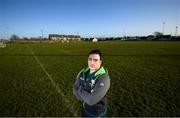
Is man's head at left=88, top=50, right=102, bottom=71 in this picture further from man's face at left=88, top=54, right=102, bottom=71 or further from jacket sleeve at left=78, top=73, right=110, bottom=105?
jacket sleeve at left=78, top=73, right=110, bottom=105

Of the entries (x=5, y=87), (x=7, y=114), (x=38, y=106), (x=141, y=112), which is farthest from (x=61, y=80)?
(x=141, y=112)

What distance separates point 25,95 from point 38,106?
1.59m

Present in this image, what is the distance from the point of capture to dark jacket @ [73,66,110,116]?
2.78m

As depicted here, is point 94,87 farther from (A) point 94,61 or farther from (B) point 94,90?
(A) point 94,61

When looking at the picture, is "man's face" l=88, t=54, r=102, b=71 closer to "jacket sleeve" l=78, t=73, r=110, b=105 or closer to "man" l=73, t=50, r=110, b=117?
"man" l=73, t=50, r=110, b=117

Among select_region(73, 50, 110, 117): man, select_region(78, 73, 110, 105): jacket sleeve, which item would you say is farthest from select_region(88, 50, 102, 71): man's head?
select_region(78, 73, 110, 105): jacket sleeve

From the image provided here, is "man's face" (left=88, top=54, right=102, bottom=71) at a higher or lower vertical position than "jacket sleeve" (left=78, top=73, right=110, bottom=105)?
higher

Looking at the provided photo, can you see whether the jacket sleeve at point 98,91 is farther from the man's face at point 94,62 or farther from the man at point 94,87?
the man's face at point 94,62

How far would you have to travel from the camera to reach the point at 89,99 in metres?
2.80

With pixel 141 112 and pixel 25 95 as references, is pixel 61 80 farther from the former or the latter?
pixel 141 112

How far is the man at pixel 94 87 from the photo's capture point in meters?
2.78

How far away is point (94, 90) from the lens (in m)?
2.79

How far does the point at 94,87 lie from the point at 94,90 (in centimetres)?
4

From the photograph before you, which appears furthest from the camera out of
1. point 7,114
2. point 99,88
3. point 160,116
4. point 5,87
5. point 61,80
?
point 61,80
